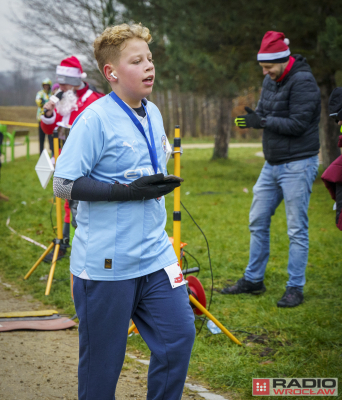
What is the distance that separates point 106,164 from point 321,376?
2.17 meters

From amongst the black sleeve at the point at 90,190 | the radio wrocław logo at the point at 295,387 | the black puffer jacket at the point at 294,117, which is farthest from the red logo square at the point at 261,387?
the black puffer jacket at the point at 294,117

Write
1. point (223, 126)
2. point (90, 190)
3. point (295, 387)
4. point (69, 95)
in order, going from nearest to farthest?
point (90, 190)
point (295, 387)
point (69, 95)
point (223, 126)

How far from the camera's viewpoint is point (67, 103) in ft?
15.9

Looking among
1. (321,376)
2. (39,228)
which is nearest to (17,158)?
(39,228)

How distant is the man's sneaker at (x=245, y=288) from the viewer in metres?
4.80

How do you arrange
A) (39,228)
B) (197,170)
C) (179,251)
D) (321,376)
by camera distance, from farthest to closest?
(197,170), (39,228), (179,251), (321,376)

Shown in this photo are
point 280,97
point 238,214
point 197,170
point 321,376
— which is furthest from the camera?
point 197,170

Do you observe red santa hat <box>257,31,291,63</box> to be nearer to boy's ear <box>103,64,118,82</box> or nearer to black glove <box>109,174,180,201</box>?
boy's ear <box>103,64,118,82</box>

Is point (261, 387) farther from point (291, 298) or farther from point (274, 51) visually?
point (274, 51)

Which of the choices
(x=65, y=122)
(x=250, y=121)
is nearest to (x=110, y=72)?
(x=250, y=121)

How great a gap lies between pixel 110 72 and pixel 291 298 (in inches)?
122

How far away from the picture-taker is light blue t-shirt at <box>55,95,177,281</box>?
1976mm

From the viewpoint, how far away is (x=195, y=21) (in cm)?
1262

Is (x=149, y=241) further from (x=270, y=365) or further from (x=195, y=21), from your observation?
(x=195, y=21)
